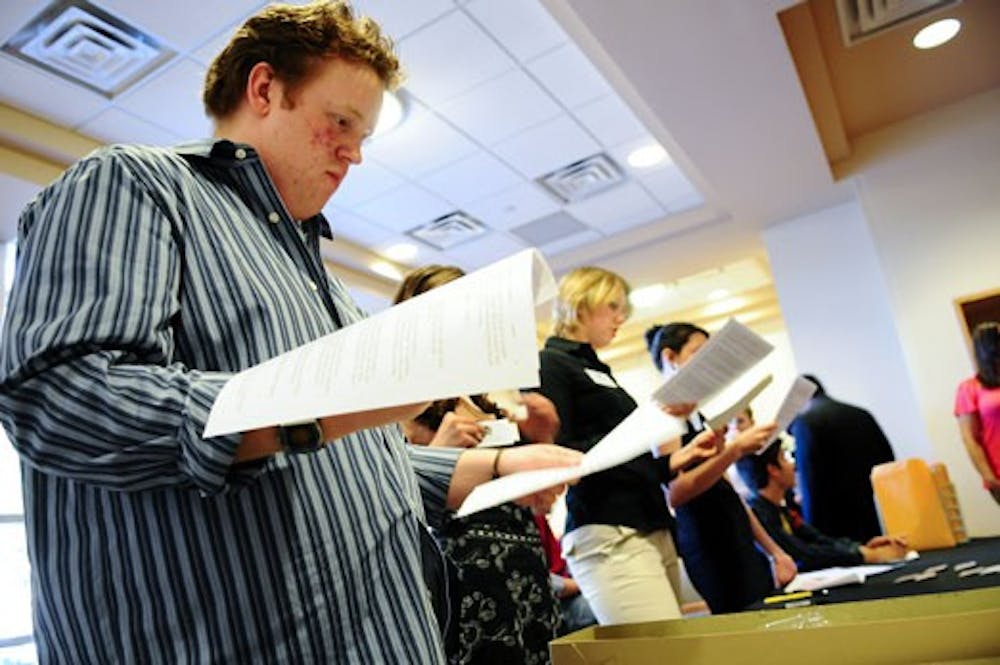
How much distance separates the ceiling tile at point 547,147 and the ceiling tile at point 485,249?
33.6 inches

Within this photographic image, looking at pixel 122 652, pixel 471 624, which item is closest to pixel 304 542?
pixel 122 652

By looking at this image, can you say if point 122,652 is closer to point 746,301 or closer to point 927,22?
point 927,22

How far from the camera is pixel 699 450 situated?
1824mm

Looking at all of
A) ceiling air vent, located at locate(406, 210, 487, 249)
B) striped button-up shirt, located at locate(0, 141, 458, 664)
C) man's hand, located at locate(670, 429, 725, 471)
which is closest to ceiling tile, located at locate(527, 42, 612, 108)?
ceiling air vent, located at locate(406, 210, 487, 249)

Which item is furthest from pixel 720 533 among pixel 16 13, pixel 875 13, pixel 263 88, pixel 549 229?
pixel 549 229

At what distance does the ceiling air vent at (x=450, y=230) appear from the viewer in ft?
15.4

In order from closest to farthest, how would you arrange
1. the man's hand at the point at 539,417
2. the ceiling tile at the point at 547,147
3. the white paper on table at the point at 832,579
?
the man's hand at the point at 539,417, the white paper on table at the point at 832,579, the ceiling tile at the point at 547,147

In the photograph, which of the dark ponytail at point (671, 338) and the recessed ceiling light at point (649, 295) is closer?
the dark ponytail at point (671, 338)

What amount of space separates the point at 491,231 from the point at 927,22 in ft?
9.05

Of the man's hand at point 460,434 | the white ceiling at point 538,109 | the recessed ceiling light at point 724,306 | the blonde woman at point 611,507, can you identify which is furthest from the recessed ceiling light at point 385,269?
the man's hand at point 460,434

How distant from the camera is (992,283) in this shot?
159 inches

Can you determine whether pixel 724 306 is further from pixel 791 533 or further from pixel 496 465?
pixel 496 465

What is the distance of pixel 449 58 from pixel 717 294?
5.02 metres

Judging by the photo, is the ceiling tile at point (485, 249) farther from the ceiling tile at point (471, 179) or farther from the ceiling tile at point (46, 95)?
the ceiling tile at point (46, 95)
